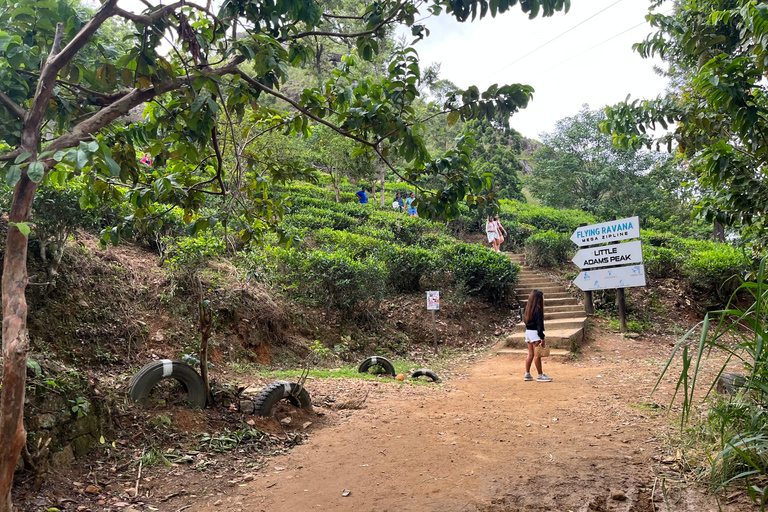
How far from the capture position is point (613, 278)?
1006 centimetres

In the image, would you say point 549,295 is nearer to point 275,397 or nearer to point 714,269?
point 714,269

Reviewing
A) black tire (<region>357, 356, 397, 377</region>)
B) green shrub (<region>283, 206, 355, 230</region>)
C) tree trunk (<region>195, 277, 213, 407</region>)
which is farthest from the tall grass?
green shrub (<region>283, 206, 355, 230</region>)

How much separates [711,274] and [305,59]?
1107cm

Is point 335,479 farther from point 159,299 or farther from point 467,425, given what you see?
point 159,299

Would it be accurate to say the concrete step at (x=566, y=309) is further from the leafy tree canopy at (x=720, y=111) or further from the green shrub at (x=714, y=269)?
the leafy tree canopy at (x=720, y=111)

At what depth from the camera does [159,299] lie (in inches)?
284

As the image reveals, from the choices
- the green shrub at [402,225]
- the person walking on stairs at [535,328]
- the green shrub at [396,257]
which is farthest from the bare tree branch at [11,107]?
the green shrub at [402,225]

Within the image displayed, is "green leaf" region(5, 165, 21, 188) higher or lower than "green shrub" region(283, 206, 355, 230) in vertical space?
lower

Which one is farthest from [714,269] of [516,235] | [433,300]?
[516,235]

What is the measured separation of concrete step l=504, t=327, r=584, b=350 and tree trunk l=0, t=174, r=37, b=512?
8.90m

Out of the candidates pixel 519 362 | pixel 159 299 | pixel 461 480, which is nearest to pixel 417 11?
pixel 461 480

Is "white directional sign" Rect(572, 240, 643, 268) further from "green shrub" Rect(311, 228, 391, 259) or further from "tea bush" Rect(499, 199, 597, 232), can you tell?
"tea bush" Rect(499, 199, 597, 232)

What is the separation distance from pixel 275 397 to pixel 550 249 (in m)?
11.9

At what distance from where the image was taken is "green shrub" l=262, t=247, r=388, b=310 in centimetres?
946
